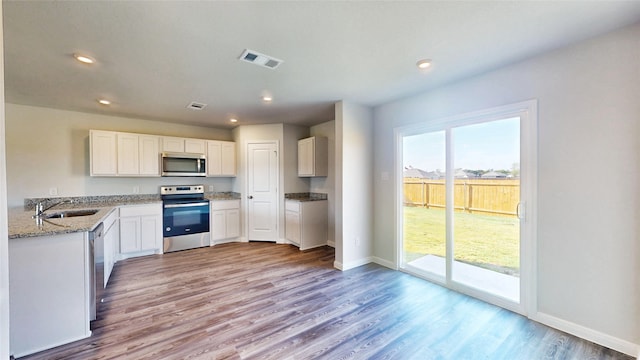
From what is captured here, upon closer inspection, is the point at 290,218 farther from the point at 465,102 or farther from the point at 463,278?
the point at 465,102

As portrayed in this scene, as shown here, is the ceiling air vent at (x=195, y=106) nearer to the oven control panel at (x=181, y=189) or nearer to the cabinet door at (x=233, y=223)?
the oven control panel at (x=181, y=189)

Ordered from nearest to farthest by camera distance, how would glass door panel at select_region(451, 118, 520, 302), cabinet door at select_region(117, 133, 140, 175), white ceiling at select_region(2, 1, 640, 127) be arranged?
white ceiling at select_region(2, 1, 640, 127) → glass door panel at select_region(451, 118, 520, 302) → cabinet door at select_region(117, 133, 140, 175)

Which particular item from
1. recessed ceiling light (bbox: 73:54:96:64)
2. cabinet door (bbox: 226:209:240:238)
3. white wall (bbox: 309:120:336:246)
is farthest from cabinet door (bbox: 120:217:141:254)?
white wall (bbox: 309:120:336:246)

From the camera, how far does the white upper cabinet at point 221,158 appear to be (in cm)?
510

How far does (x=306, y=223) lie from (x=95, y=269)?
2.96 m

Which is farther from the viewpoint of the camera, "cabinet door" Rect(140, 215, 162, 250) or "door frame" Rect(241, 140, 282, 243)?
"door frame" Rect(241, 140, 282, 243)

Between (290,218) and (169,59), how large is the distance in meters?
3.28

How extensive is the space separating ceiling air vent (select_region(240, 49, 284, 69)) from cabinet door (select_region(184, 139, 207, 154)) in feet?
10.1

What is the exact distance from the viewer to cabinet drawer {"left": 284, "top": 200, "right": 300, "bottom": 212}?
4.74m

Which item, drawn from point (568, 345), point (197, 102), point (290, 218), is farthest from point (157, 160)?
point (568, 345)

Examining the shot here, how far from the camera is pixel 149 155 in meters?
4.52

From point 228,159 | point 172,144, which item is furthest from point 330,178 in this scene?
point 172,144

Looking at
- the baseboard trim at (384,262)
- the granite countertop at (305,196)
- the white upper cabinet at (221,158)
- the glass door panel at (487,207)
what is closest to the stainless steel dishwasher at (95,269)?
the white upper cabinet at (221,158)

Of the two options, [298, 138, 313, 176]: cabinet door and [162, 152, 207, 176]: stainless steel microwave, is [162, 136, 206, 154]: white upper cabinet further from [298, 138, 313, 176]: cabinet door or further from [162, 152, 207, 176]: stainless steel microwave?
[298, 138, 313, 176]: cabinet door
